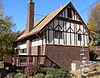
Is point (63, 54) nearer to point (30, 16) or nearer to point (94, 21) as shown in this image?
point (30, 16)

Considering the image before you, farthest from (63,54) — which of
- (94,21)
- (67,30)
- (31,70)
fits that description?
(94,21)

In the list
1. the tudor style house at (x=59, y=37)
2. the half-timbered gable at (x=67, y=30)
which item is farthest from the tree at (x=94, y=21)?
the tudor style house at (x=59, y=37)

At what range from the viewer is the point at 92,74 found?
57.5ft

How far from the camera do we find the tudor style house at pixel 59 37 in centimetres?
2378

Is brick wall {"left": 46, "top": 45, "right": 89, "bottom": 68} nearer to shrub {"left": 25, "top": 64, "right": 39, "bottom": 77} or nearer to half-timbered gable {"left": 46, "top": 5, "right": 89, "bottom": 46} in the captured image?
half-timbered gable {"left": 46, "top": 5, "right": 89, "bottom": 46}

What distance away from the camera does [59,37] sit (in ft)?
82.8

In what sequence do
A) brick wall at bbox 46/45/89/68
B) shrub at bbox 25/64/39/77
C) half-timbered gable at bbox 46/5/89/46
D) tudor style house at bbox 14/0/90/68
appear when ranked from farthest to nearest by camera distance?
half-timbered gable at bbox 46/5/89/46 → brick wall at bbox 46/45/89/68 → tudor style house at bbox 14/0/90/68 → shrub at bbox 25/64/39/77

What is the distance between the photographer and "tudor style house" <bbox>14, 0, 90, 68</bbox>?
23781mm

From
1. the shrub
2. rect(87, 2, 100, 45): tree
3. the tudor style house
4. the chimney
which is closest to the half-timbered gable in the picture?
the tudor style house

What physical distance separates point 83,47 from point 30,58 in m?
8.86

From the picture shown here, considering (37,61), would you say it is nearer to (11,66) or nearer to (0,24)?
(11,66)

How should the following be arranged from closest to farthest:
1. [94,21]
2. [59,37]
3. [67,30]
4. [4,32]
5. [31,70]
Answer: [31,70], [4,32], [59,37], [67,30], [94,21]

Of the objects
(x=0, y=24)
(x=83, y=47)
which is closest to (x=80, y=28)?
(x=83, y=47)

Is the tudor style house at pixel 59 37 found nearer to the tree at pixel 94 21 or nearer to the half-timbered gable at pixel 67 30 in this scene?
the half-timbered gable at pixel 67 30
